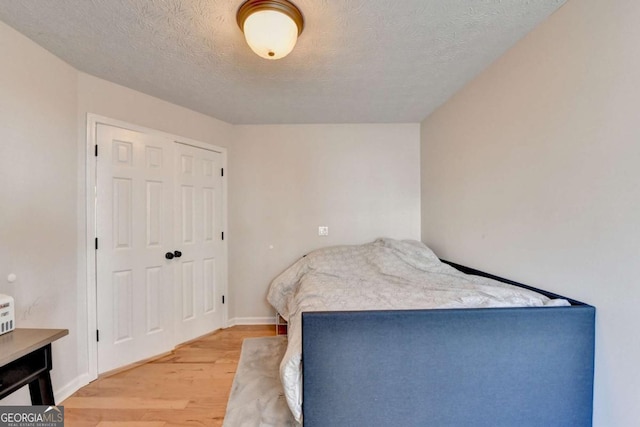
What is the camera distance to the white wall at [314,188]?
315 cm

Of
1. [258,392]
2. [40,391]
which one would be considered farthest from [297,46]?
[258,392]

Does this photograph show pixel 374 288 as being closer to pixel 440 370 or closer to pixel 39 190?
pixel 440 370

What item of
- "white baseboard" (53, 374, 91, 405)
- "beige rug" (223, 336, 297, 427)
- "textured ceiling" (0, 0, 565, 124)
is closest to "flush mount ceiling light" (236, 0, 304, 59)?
"textured ceiling" (0, 0, 565, 124)

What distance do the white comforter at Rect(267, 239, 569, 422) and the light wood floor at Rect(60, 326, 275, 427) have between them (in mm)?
695

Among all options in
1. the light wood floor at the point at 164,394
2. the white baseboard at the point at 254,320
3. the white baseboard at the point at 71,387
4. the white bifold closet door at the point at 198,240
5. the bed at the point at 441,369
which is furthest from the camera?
the white baseboard at the point at 254,320

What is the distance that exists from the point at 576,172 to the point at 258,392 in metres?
2.31

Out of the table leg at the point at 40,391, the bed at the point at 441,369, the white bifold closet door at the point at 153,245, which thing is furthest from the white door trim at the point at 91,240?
the bed at the point at 441,369

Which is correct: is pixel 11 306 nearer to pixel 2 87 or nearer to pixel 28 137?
pixel 28 137

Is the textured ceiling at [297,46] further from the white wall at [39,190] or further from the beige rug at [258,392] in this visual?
the beige rug at [258,392]

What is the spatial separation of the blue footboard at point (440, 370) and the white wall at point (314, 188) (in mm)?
1900

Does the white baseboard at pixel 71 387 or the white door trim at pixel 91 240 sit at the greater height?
the white door trim at pixel 91 240

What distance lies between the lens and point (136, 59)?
6.01 ft

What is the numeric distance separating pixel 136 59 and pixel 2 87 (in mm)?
731

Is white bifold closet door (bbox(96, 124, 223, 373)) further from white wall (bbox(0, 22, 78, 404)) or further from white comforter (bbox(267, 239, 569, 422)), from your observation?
white comforter (bbox(267, 239, 569, 422))
